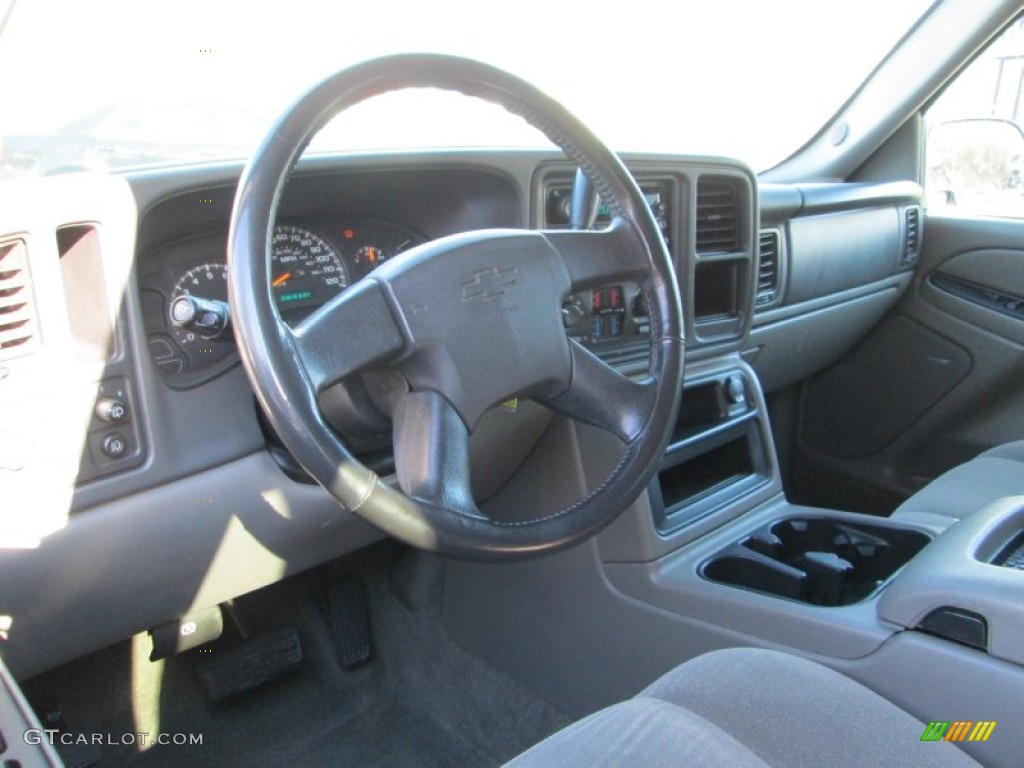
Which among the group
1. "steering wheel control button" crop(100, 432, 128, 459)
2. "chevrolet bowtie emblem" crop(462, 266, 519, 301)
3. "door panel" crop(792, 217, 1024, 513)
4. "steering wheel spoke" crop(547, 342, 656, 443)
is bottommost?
"door panel" crop(792, 217, 1024, 513)

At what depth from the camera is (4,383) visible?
3.54ft

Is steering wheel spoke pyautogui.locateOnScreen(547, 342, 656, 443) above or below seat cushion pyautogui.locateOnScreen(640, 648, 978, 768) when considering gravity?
above

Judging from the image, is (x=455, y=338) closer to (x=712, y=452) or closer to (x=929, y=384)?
(x=712, y=452)

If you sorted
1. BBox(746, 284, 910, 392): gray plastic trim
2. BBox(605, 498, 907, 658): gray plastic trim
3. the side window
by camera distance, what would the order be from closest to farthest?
BBox(605, 498, 907, 658): gray plastic trim
BBox(746, 284, 910, 392): gray plastic trim
the side window

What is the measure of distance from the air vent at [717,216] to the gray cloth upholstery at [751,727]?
1.00m

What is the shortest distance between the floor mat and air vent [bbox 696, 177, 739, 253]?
3.27 ft

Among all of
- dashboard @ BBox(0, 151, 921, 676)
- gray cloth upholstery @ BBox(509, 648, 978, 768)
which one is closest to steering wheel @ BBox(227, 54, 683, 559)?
dashboard @ BBox(0, 151, 921, 676)

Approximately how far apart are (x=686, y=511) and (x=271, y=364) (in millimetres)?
1083

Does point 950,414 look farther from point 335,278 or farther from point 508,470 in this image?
point 335,278

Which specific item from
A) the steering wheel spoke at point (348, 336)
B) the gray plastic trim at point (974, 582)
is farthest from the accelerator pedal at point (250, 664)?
the gray plastic trim at point (974, 582)

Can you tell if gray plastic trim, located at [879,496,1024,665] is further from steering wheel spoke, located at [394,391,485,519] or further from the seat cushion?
steering wheel spoke, located at [394,391,485,519]

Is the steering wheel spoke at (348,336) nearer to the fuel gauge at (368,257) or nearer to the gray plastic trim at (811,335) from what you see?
the fuel gauge at (368,257)

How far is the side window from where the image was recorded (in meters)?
2.59

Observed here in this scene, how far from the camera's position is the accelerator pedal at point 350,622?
77.8 inches
